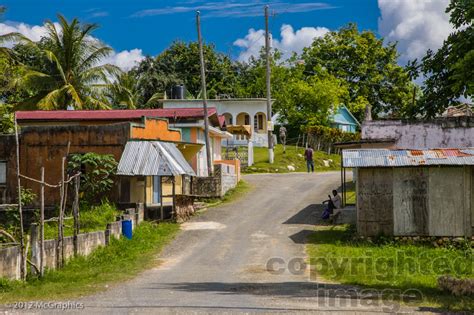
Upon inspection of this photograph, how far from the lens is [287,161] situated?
42.8 m

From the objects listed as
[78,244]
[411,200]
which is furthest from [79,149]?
[411,200]

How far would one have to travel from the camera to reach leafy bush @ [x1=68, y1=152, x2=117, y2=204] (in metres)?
24.5

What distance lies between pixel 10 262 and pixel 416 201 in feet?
40.6

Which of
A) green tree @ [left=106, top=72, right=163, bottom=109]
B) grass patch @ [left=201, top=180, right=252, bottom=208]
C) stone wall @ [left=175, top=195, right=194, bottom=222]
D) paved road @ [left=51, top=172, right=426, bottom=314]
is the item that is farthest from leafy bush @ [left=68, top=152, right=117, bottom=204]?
green tree @ [left=106, top=72, right=163, bottom=109]

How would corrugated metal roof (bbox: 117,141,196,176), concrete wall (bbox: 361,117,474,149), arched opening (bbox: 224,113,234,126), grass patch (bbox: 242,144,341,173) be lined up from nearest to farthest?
1. corrugated metal roof (bbox: 117,141,196,176)
2. concrete wall (bbox: 361,117,474,149)
3. grass patch (bbox: 242,144,341,173)
4. arched opening (bbox: 224,113,234,126)

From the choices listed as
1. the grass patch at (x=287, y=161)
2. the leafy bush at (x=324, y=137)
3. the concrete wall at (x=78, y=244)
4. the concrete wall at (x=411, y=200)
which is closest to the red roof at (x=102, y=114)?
the grass patch at (x=287, y=161)

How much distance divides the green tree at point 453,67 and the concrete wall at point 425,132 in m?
11.4

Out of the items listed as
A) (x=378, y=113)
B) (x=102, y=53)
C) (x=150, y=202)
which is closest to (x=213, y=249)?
(x=150, y=202)

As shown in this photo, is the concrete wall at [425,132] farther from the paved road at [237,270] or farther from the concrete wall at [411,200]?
the concrete wall at [411,200]

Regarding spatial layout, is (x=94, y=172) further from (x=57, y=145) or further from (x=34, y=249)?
(x=34, y=249)

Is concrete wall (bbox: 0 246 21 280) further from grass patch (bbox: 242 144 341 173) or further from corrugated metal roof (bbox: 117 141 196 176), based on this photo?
grass patch (bbox: 242 144 341 173)

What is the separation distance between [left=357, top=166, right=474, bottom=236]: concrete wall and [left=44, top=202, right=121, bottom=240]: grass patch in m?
8.62

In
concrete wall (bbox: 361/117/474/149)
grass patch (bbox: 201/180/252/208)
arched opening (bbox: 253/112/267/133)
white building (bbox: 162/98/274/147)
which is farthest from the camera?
arched opening (bbox: 253/112/267/133)

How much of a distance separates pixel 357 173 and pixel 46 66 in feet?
79.9
